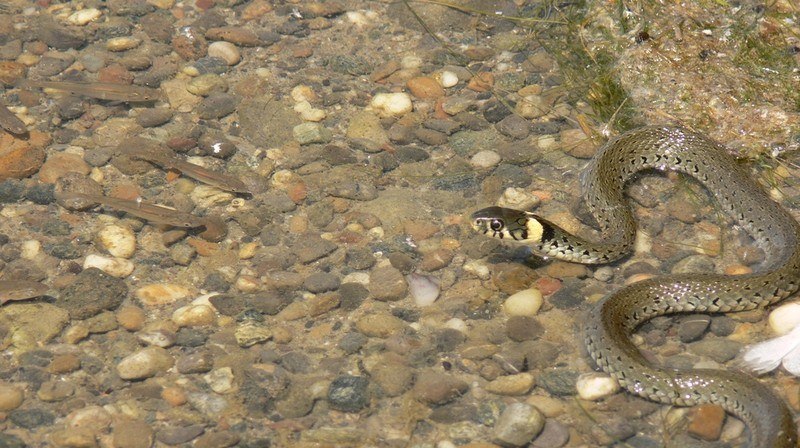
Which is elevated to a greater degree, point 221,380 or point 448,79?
point 448,79

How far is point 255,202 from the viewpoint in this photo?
6332mm

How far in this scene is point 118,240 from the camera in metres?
5.89

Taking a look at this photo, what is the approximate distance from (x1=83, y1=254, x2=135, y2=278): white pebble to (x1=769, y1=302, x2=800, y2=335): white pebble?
4.23m

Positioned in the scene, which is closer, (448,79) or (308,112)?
(308,112)

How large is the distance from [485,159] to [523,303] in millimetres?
1526

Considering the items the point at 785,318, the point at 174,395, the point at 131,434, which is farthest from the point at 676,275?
the point at 131,434

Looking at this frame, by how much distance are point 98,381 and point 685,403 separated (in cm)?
343

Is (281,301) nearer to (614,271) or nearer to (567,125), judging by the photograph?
(614,271)

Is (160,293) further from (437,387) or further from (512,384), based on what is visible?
(512,384)

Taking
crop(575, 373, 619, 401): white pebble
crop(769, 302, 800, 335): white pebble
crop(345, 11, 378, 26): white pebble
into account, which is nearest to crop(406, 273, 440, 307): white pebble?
crop(575, 373, 619, 401): white pebble

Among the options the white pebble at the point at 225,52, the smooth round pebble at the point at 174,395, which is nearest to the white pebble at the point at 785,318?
the smooth round pebble at the point at 174,395

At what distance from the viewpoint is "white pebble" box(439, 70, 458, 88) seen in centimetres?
733

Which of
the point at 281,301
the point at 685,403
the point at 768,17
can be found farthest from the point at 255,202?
the point at 768,17

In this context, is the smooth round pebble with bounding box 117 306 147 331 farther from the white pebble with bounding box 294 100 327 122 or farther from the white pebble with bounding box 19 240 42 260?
the white pebble with bounding box 294 100 327 122
